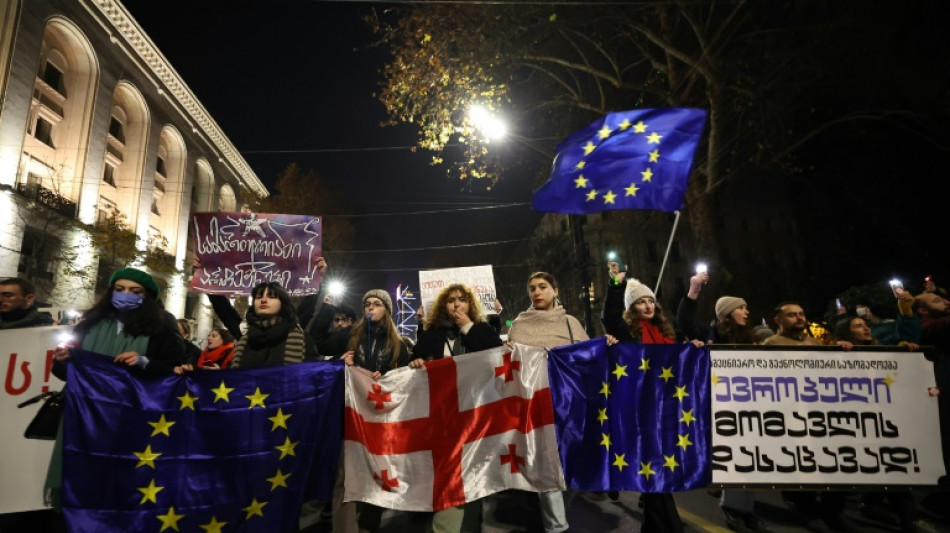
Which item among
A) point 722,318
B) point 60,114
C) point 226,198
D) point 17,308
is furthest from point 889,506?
point 226,198

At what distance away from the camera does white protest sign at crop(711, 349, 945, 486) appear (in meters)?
4.00

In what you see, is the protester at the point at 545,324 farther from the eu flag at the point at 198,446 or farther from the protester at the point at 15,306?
the protester at the point at 15,306

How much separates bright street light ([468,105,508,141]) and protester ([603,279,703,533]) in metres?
9.48

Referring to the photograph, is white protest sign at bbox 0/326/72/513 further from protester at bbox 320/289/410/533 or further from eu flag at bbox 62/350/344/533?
protester at bbox 320/289/410/533

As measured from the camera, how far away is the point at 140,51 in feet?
102

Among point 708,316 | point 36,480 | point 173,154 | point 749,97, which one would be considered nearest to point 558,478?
point 36,480

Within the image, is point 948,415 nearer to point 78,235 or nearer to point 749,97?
point 749,97

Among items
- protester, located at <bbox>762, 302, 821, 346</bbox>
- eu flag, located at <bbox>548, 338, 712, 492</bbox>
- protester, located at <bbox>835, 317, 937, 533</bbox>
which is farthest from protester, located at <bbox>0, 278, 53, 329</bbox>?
protester, located at <bbox>835, 317, 937, 533</bbox>

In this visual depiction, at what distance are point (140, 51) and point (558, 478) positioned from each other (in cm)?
3686

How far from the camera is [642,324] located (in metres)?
4.81

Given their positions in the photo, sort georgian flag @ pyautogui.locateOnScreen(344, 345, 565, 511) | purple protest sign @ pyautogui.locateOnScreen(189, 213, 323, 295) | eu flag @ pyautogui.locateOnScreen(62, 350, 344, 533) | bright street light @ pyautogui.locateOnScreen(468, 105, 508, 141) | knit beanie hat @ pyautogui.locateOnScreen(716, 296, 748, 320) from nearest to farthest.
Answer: eu flag @ pyautogui.locateOnScreen(62, 350, 344, 533) → georgian flag @ pyautogui.locateOnScreen(344, 345, 565, 511) → knit beanie hat @ pyautogui.locateOnScreen(716, 296, 748, 320) → purple protest sign @ pyautogui.locateOnScreen(189, 213, 323, 295) → bright street light @ pyautogui.locateOnScreen(468, 105, 508, 141)

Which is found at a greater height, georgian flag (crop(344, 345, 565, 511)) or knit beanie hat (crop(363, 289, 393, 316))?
knit beanie hat (crop(363, 289, 393, 316))

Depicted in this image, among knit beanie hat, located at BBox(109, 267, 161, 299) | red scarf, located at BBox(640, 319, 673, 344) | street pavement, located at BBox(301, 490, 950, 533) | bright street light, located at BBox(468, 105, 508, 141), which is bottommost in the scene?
street pavement, located at BBox(301, 490, 950, 533)

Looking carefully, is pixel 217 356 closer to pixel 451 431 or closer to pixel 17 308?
pixel 17 308
